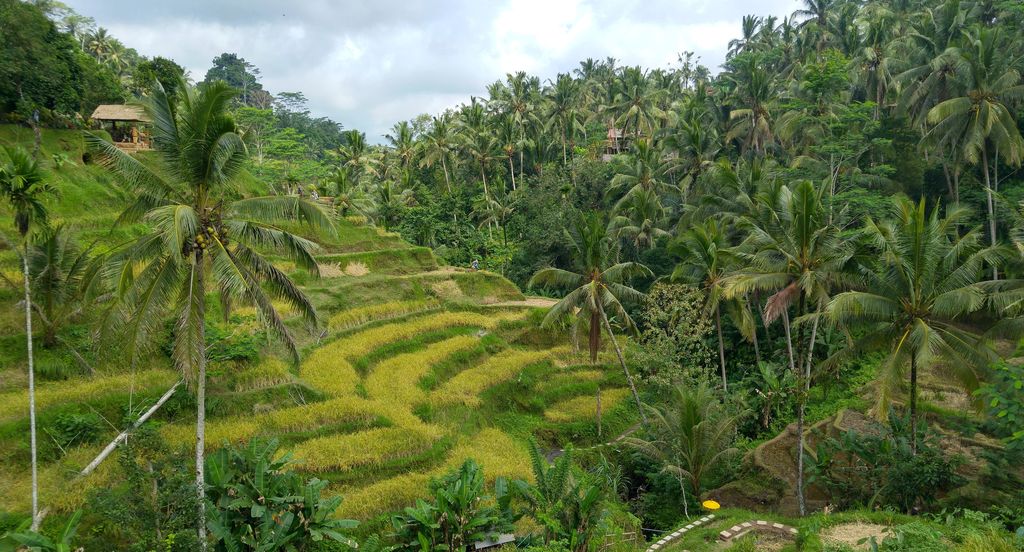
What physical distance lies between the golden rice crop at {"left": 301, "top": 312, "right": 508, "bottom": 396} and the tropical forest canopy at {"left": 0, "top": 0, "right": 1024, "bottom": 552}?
0.57ft

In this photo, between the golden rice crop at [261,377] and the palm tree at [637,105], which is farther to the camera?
the palm tree at [637,105]

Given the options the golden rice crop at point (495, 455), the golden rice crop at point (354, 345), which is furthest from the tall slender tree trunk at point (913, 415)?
the golden rice crop at point (354, 345)

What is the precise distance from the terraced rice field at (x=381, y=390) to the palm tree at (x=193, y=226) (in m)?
4.09

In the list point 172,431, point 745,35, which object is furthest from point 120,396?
point 745,35

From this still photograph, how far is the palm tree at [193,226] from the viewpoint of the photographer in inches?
432

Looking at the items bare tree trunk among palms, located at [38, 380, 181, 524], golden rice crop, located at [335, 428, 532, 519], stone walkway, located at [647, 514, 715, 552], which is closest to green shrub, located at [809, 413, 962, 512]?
stone walkway, located at [647, 514, 715, 552]

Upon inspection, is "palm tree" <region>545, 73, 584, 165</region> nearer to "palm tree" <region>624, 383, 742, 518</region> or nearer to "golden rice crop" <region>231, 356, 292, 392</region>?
"palm tree" <region>624, 383, 742, 518</region>

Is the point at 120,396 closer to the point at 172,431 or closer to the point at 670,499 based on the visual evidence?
the point at 172,431

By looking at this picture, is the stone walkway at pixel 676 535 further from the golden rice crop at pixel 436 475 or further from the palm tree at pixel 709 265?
the palm tree at pixel 709 265

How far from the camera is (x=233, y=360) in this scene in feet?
59.2

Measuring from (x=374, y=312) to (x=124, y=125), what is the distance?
17701mm

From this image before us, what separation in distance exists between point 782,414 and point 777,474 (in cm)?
482

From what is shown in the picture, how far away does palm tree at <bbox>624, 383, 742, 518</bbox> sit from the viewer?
60.4 feet

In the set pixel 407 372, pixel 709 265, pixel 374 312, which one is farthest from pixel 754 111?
pixel 407 372
